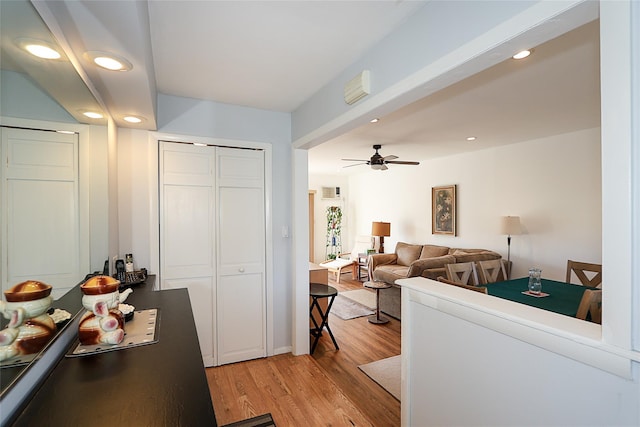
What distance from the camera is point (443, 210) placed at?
5656 mm

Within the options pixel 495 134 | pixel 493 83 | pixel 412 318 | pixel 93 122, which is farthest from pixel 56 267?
pixel 495 134

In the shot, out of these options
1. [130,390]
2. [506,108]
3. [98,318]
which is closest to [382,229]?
[506,108]

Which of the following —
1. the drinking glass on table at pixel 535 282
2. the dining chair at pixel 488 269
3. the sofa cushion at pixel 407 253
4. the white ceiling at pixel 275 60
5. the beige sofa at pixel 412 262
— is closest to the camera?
the white ceiling at pixel 275 60

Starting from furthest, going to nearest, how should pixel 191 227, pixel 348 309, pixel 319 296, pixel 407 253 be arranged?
1. pixel 407 253
2. pixel 348 309
3. pixel 319 296
4. pixel 191 227

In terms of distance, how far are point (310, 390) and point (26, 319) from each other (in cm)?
215

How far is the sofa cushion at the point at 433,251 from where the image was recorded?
5.36 metres

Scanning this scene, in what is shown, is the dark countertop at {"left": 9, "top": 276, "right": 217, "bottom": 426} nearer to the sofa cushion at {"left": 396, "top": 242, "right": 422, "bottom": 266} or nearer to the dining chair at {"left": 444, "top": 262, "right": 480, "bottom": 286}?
the dining chair at {"left": 444, "top": 262, "right": 480, "bottom": 286}

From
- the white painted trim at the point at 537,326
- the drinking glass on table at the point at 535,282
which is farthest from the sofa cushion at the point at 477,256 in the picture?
the white painted trim at the point at 537,326

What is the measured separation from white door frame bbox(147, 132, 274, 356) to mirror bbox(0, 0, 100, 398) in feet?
4.44

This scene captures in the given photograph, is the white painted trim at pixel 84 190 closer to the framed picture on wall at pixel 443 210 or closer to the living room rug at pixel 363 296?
the living room rug at pixel 363 296

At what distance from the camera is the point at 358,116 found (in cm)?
203

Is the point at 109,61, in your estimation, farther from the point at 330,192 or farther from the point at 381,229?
the point at 330,192

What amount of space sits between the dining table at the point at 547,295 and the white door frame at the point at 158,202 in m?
2.08

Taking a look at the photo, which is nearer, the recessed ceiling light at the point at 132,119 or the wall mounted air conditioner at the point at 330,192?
the recessed ceiling light at the point at 132,119
